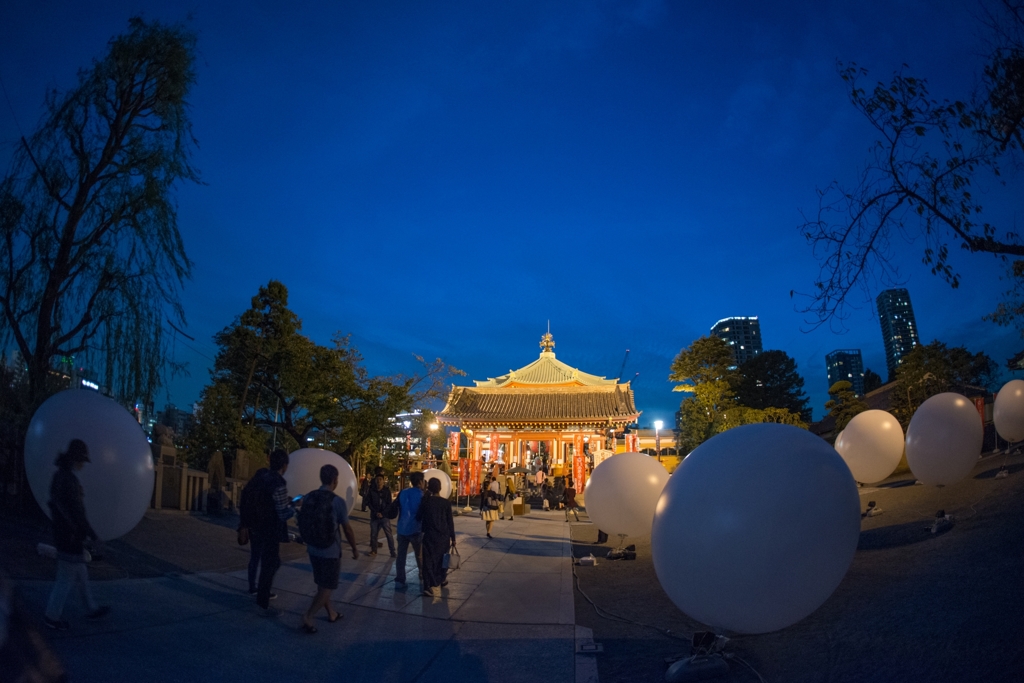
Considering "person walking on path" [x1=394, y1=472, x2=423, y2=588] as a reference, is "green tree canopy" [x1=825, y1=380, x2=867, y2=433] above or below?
above

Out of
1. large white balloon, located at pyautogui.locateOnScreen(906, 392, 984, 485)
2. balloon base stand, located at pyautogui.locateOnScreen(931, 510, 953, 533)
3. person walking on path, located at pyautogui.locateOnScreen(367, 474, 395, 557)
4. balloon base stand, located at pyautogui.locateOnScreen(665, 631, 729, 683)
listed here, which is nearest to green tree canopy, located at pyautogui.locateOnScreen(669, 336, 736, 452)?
large white balloon, located at pyautogui.locateOnScreen(906, 392, 984, 485)

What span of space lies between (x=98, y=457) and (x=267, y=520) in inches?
73.7

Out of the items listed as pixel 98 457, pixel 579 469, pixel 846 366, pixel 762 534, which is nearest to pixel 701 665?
pixel 762 534

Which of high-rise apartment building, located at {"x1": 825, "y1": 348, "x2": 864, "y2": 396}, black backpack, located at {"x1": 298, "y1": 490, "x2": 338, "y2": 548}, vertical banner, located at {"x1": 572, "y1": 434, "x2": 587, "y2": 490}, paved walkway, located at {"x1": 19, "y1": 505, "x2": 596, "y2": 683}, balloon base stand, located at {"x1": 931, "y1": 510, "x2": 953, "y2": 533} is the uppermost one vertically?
high-rise apartment building, located at {"x1": 825, "y1": 348, "x2": 864, "y2": 396}

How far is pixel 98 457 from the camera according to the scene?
586 cm

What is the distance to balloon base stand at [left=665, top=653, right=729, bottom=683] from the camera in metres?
4.18

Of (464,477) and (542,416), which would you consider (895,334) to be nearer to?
(542,416)

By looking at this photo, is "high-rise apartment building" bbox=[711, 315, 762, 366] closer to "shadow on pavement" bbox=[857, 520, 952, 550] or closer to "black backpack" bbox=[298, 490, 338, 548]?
"shadow on pavement" bbox=[857, 520, 952, 550]

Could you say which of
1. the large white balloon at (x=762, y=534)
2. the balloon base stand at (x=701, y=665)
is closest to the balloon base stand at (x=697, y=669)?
the balloon base stand at (x=701, y=665)

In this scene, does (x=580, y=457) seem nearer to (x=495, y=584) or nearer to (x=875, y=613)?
(x=495, y=584)

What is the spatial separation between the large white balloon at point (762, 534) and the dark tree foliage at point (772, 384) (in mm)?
39021

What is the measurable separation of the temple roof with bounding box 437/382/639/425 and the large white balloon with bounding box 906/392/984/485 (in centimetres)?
1514

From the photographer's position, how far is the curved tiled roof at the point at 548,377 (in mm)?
30120

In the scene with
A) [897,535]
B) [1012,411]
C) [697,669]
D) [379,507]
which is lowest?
[697,669]
